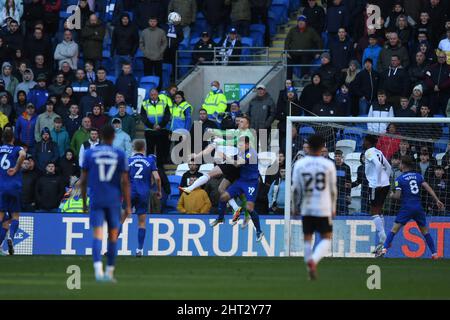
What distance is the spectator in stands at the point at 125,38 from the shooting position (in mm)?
29875

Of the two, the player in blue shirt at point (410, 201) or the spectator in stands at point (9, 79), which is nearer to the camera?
the player in blue shirt at point (410, 201)

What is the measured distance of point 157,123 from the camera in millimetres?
27250

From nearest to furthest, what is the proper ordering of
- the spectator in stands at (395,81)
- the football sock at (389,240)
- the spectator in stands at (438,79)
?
1. the football sock at (389,240)
2. the spectator in stands at (438,79)
3. the spectator in stands at (395,81)

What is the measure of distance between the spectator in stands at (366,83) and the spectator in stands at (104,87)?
5961mm

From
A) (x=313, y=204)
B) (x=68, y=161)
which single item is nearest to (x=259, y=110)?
(x=68, y=161)

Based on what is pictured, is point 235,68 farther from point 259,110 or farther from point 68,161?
point 68,161

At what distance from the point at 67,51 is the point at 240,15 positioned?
4509 millimetres

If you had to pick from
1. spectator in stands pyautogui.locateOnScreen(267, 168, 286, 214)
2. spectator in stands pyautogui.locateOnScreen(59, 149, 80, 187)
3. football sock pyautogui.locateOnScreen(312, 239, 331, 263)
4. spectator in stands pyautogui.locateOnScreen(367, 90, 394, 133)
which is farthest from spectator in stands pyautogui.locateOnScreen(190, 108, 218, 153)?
football sock pyautogui.locateOnScreen(312, 239, 331, 263)

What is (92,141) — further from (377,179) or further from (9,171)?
(377,179)

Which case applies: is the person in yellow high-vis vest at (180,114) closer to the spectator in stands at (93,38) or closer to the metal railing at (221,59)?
the metal railing at (221,59)

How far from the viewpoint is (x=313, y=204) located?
1486 cm

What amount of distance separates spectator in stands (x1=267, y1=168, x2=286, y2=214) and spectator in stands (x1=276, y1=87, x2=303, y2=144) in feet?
6.40

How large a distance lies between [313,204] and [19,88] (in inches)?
619

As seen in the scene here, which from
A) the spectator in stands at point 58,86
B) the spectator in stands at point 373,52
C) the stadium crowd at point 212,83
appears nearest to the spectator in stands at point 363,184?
the stadium crowd at point 212,83
